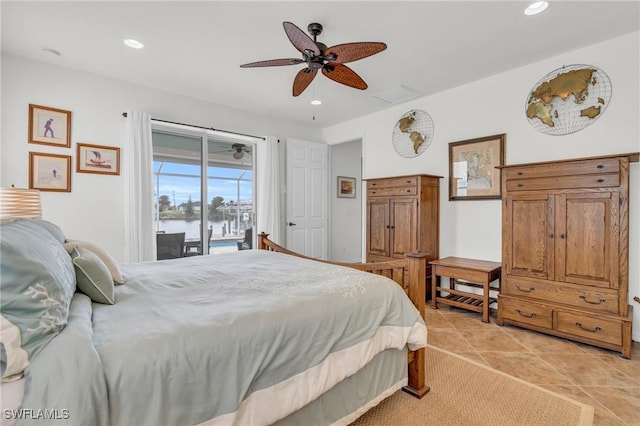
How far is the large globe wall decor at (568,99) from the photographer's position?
9.04 feet

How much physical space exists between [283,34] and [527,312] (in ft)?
11.1

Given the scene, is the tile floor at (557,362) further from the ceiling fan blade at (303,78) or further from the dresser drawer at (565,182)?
the ceiling fan blade at (303,78)

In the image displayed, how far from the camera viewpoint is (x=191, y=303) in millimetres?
1408

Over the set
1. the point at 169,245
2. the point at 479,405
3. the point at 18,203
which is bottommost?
the point at 479,405

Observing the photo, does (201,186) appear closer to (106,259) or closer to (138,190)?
(138,190)

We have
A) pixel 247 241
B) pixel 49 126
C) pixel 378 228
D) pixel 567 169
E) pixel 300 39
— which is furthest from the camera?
pixel 247 241

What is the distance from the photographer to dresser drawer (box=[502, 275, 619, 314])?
8.00 ft

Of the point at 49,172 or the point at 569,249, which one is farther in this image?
the point at 49,172

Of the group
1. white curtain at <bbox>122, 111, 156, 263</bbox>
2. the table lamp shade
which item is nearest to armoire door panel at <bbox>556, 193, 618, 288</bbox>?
the table lamp shade

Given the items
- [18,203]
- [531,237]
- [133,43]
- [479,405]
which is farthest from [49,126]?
[531,237]

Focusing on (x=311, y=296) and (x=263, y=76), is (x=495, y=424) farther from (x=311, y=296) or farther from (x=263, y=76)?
(x=263, y=76)

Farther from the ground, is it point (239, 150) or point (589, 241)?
point (239, 150)

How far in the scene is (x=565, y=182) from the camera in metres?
2.64

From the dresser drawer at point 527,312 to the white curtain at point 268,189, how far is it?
10.2 feet
